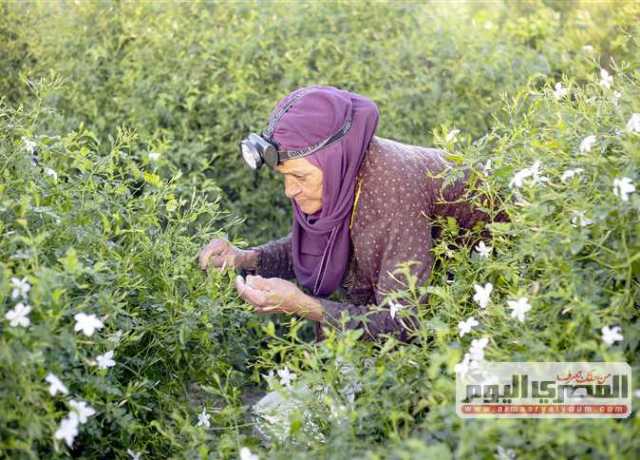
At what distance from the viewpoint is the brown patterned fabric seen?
2617mm

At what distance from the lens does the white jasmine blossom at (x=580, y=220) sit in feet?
6.34

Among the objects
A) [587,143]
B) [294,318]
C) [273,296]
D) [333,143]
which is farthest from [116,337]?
[587,143]

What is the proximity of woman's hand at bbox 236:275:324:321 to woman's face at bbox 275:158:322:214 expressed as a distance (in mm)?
356

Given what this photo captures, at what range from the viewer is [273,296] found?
2.51 m

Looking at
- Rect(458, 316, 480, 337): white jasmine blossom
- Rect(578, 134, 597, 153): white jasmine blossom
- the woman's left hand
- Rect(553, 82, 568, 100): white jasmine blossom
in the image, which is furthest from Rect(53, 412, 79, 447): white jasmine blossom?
Rect(553, 82, 568, 100): white jasmine blossom

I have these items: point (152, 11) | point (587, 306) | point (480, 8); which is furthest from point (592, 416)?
point (480, 8)

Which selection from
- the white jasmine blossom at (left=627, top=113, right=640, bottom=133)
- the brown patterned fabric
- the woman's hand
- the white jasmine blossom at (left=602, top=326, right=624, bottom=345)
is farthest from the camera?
the brown patterned fabric

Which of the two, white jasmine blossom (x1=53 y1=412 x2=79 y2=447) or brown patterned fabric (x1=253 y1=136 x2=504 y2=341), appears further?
brown patterned fabric (x1=253 y1=136 x2=504 y2=341)

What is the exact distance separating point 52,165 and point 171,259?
458 millimetres

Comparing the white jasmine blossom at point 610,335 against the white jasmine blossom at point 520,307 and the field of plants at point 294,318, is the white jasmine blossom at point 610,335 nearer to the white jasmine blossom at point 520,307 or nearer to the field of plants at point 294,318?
the field of plants at point 294,318

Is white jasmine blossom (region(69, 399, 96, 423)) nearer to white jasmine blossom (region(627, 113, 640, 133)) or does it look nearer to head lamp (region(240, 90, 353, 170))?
head lamp (region(240, 90, 353, 170))

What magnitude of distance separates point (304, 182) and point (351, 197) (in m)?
0.16

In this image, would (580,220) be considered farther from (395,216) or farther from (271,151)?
(271,151)

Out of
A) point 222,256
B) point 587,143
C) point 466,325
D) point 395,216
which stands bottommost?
point 222,256
